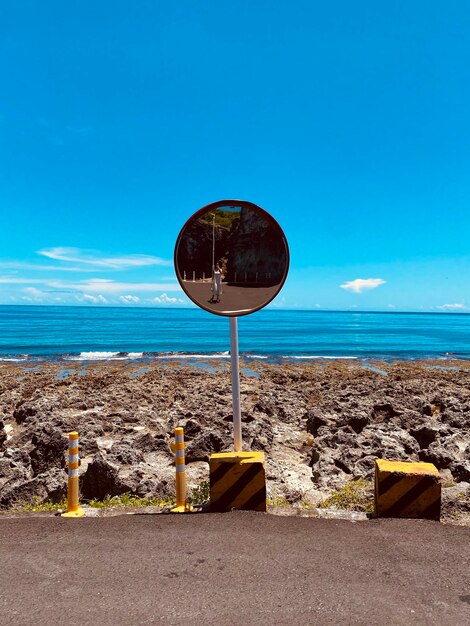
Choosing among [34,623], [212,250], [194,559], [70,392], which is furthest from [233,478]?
[70,392]

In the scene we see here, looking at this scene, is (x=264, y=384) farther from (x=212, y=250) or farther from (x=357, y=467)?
(x=212, y=250)

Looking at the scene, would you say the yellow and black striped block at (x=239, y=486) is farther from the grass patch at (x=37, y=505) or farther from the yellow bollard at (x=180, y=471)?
the grass patch at (x=37, y=505)

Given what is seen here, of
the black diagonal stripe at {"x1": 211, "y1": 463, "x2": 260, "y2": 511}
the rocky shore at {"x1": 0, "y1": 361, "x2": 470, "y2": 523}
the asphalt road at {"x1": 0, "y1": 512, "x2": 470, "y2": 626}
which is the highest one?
the black diagonal stripe at {"x1": 211, "y1": 463, "x2": 260, "y2": 511}

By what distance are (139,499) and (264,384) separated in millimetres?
15038

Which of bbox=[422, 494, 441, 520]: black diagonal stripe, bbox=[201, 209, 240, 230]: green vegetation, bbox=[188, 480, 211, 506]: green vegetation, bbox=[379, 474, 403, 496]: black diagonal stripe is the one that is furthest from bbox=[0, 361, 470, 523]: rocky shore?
bbox=[201, 209, 240, 230]: green vegetation

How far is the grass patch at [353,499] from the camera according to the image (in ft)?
20.7

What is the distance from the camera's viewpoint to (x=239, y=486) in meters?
5.89

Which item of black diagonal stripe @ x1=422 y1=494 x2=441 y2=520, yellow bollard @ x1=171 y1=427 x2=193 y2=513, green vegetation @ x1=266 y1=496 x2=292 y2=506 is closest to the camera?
black diagonal stripe @ x1=422 y1=494 x2=441 y2=520

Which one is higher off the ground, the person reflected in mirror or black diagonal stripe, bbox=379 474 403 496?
the person reflected in mirror

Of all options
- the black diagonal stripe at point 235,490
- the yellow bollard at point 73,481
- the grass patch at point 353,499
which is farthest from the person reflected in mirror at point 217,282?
the grass patch at point 353,499

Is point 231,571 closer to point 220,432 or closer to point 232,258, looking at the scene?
point 232,258

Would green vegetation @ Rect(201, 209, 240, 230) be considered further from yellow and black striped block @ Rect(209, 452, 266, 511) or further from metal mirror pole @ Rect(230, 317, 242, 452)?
yellow and black striped block @ Rect(209, 452, 266, 511)

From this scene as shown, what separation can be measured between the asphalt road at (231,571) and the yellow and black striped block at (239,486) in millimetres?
187

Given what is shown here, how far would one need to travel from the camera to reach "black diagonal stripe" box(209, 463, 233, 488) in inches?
233
